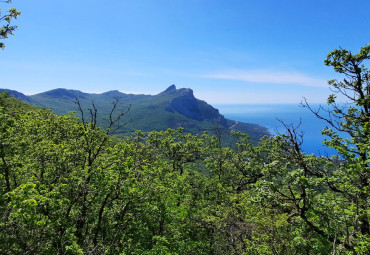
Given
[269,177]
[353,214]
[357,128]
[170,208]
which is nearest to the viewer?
[353,214]

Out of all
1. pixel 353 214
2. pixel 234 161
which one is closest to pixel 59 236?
pixel 353 214

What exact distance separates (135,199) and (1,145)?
10045 mm

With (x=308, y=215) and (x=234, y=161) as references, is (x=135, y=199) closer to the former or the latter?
(x=308, y=215)

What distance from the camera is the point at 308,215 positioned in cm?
1462

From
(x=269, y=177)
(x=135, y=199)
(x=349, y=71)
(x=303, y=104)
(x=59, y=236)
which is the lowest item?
(x=59, y=236)

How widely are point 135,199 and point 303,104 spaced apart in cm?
1642

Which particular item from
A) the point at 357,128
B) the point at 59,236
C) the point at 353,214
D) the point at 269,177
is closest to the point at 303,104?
the point at 357,128

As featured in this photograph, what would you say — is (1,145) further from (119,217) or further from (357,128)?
(357,128)

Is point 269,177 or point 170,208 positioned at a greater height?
point 269,177

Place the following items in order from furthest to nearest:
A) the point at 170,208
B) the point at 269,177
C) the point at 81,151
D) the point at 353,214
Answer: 1. the point at 170,208
2. the point at 81,151
3. the point at 269,177
4. the point at 353,214

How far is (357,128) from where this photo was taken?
1734cm

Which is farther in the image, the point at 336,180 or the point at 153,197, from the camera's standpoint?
the point at 153,197

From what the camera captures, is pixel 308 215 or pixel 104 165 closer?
pixel 308 215

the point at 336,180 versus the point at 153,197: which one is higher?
the point at 336,180
